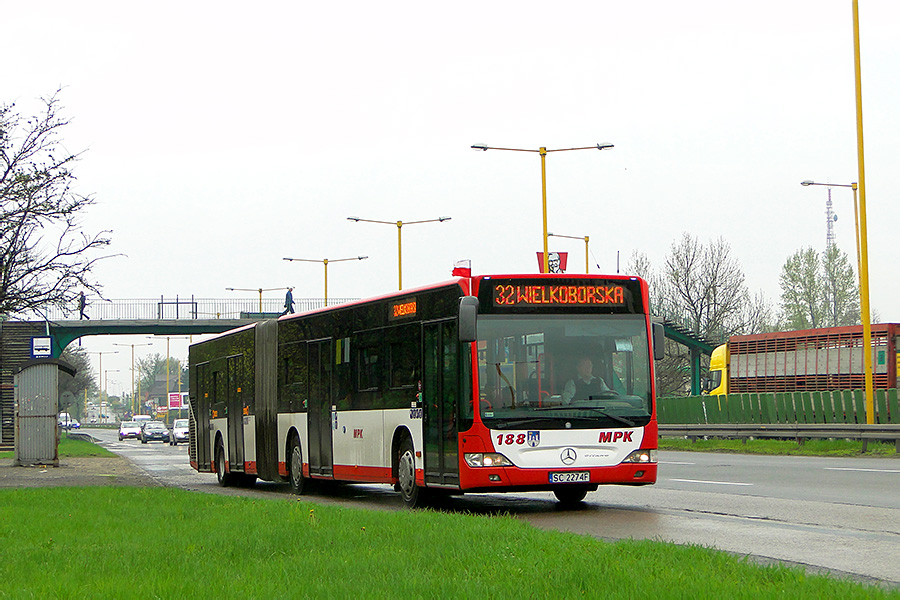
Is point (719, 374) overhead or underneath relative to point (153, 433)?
overhead

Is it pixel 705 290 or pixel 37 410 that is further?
pixel 705 290

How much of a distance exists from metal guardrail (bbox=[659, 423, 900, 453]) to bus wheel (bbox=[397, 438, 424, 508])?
14.9m

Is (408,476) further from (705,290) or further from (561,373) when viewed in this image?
(705,290)

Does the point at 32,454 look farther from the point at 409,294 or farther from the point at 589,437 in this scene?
the point at 589,437

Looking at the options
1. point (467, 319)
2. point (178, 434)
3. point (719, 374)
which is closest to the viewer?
point (467, 319)

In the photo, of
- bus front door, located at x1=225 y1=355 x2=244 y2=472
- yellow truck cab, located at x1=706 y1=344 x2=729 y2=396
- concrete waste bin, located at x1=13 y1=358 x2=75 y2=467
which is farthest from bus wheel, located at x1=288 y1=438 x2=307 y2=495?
yellow truck cab, located at x1=706 y1=344 x2=729 y2=396

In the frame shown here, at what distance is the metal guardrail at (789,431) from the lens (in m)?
28.5

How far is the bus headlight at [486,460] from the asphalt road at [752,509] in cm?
66

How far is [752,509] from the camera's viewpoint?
14664 mm

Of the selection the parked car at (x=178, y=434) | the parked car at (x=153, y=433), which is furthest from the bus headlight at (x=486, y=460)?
the parked car at (x=153, y=433)

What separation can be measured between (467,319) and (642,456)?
9.03 feet

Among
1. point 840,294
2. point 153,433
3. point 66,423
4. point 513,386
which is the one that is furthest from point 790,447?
point 66,423

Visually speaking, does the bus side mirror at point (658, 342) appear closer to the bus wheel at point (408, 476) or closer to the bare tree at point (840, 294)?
the bus wheel at point (408, 476)

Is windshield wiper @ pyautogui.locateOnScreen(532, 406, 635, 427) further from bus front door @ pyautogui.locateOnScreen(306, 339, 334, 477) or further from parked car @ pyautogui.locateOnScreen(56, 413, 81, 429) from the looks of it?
parked car @ pyautogui.locateOnScreen(56, 413, 81, 429)
